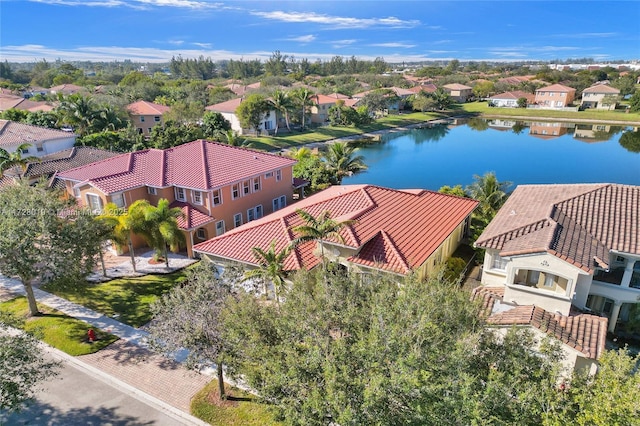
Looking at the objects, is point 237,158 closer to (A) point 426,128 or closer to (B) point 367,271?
(B) point 367,271

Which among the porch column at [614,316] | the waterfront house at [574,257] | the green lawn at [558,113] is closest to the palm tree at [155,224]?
the waterfront house at [574,257]

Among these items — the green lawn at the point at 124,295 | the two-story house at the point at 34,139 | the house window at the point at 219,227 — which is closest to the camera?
the green lawn at the point at 124,295

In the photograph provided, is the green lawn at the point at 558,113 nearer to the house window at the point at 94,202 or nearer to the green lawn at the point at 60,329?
the house window at the point at 94,202

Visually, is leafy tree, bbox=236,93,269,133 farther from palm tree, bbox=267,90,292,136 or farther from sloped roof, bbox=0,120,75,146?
sloped roof, bbox=0,120,75,146

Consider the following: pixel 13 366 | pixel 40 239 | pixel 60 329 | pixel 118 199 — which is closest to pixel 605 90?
pixel 118 199

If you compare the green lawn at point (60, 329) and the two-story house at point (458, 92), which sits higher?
the two-story house at point (458, 92)

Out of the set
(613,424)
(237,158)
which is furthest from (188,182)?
(613,424)

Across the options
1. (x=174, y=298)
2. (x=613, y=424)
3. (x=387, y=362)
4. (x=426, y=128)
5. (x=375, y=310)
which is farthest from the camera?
(x=426, y=128)
